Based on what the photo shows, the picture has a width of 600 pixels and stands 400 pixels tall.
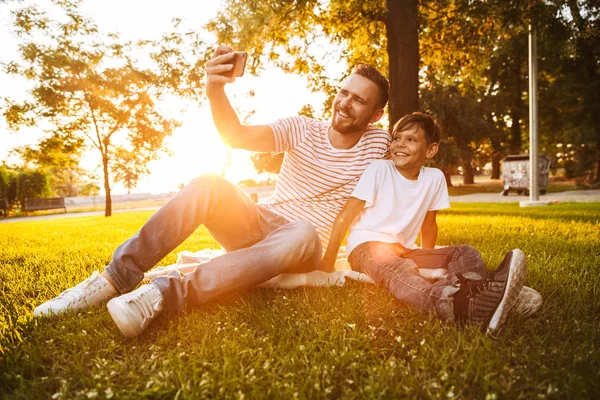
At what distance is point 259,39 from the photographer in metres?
8.13

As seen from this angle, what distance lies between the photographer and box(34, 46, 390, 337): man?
2.45 metres

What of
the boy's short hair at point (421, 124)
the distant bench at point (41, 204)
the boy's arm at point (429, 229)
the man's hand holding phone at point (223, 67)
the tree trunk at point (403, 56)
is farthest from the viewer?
the distant bench at point (41, 204)

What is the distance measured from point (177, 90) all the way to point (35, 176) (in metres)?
17.7

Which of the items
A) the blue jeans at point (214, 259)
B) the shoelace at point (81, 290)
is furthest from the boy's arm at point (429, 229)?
the shoelace at point (81, 290)

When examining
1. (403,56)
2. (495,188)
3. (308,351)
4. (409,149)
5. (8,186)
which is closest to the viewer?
(308,351)

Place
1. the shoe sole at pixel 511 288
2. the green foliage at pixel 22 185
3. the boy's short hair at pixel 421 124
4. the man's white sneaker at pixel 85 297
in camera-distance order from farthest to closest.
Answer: the green foliage at pixel 22 185 → the boy's short hair at pixel 421 124 → the man's white sneaker at pixel 85 297 → the shoe sole at pixel 511 288

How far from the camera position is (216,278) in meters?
2.46

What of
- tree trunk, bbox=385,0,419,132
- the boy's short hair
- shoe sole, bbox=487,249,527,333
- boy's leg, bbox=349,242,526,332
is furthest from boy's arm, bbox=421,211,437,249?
tree trunk, bbox=385,0,419,132

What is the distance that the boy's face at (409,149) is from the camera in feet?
10.5

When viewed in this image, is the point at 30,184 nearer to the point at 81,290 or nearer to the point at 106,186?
the point at 106,186

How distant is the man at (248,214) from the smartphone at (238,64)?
0.10 ft

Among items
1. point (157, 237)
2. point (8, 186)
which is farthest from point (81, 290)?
point (8, 186)

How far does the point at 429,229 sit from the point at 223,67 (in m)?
2.19

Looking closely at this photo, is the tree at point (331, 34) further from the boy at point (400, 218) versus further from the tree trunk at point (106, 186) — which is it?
the tree trunk at point (106, 186)
